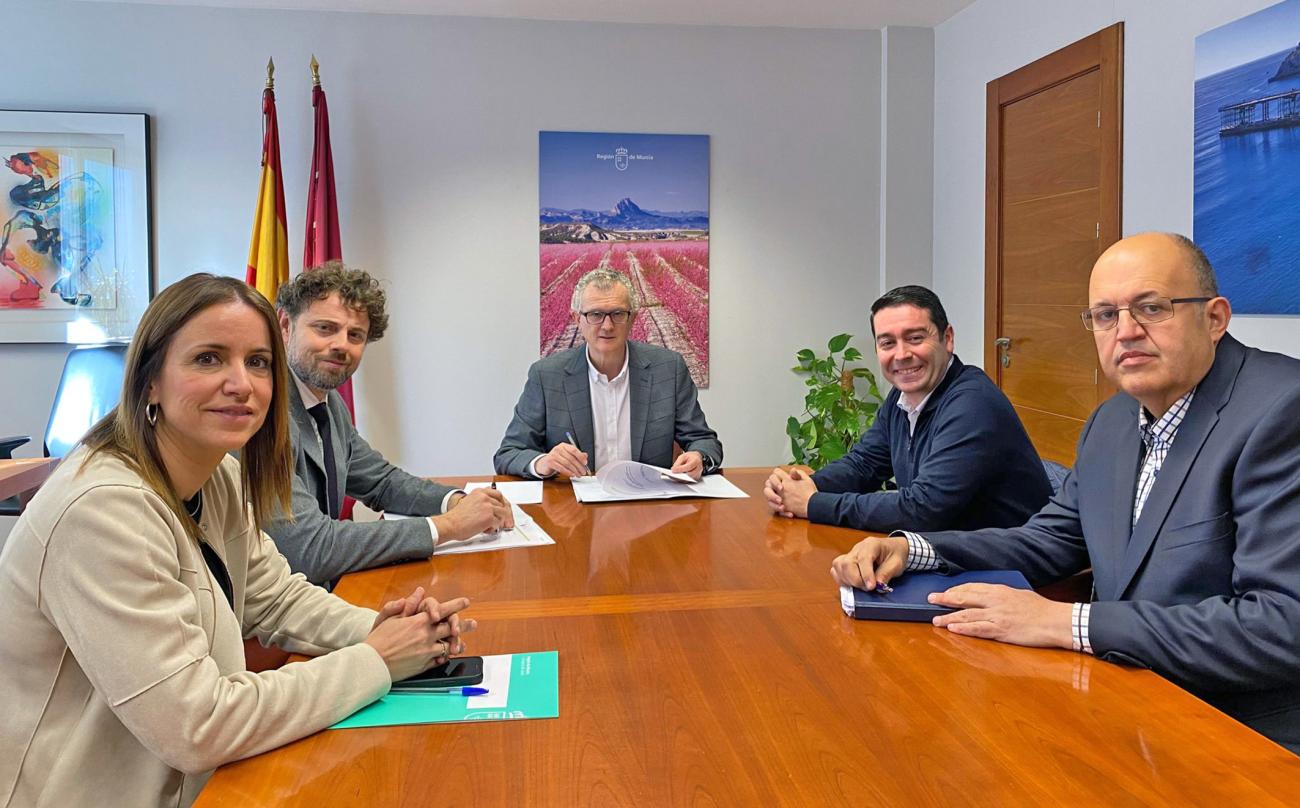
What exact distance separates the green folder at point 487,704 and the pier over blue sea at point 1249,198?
251 centimetres

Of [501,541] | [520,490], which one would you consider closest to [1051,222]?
[520,490]

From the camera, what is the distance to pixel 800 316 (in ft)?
16.5

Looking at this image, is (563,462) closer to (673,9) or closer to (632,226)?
(632,226)

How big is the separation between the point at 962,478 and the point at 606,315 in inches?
52.7

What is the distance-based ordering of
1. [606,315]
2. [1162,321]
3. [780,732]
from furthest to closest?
[606,315] → [1162,321] → [780,732]

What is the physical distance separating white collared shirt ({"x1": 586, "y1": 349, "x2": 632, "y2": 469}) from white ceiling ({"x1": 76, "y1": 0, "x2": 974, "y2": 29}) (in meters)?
2.05

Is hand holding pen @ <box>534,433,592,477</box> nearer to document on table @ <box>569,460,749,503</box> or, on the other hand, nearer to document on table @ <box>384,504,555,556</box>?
document on table @ <box>569,460,749,503</box>

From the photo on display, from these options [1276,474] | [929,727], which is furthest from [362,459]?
[1276,474]

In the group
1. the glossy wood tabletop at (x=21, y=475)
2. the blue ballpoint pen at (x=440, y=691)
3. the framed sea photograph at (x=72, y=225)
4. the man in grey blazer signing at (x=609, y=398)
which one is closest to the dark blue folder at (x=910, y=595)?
the blue ballpoint pen at (x=440, y=691)

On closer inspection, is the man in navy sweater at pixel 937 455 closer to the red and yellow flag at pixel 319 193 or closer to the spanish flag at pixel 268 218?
the red and yellow flag at pixel 319 193

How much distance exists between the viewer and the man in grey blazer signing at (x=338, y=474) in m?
1.93

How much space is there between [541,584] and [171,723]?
0.82 m

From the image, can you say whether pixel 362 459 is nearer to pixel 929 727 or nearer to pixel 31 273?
pixel 929 727

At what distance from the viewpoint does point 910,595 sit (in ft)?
5.29
